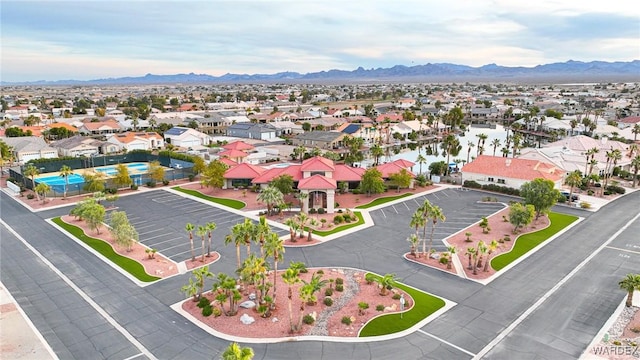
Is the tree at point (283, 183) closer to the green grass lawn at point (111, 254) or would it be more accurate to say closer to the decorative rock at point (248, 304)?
the green grass lawn at point (111, 254)

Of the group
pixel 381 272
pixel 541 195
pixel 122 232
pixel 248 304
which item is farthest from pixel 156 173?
pixel 541 195

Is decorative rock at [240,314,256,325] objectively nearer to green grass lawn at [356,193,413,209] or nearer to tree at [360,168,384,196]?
green grass lawn at [356,193,413,209]

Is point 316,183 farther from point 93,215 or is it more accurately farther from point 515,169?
point 515,169

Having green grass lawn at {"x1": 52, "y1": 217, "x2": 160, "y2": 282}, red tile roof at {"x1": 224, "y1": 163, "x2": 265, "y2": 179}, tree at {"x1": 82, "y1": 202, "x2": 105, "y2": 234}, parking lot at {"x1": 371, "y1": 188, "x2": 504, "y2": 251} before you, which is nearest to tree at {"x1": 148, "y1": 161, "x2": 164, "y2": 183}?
red tile roof at {"x1": 224, "y1": 163, "x2": 265, "y2": 179}

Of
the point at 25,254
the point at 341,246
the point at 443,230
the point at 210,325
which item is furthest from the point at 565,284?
the point at 25,254

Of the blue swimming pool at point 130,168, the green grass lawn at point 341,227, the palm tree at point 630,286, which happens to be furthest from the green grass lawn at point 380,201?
the blue swimming pool at point 130,168

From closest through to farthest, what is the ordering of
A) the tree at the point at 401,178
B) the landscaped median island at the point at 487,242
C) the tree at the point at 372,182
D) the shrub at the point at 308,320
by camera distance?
the shrub at the point at 308,320 → the landscaped median island at the point at 487,242 → the tree at the point at 372,182 → the tree at the point at 401,178

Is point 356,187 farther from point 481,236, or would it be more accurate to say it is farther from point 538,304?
point 538,304
